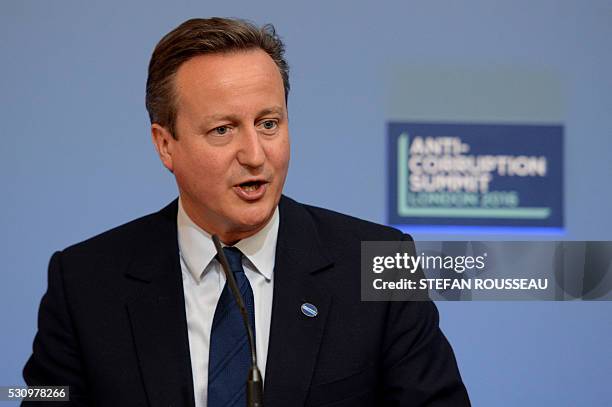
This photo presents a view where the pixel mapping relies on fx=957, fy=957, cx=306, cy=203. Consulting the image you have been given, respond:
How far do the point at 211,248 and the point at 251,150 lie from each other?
0.26 metres

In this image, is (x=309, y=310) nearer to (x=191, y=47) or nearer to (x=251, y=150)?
(x=251, y=150)

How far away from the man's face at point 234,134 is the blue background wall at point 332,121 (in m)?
0.77

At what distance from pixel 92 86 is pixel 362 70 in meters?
0.80

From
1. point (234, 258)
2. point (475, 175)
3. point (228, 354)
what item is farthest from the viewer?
point (475, 175)

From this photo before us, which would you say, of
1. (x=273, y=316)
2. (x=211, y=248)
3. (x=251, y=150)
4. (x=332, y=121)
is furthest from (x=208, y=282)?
(x=332, y=121)

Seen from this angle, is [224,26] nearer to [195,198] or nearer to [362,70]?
[195,198]

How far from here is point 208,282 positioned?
2.09m

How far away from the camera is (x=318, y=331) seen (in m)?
2.03

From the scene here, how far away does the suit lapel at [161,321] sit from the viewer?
197 cm

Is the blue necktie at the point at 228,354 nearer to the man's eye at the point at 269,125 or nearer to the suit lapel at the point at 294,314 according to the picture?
the suit lapel at the point at 294,314

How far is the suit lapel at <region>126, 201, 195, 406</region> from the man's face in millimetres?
165

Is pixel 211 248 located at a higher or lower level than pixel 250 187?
lower

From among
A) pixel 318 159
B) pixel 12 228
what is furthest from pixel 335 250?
pixel 12 228

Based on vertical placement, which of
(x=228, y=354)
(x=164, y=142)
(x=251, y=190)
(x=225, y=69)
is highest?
(x=225, y=69)
